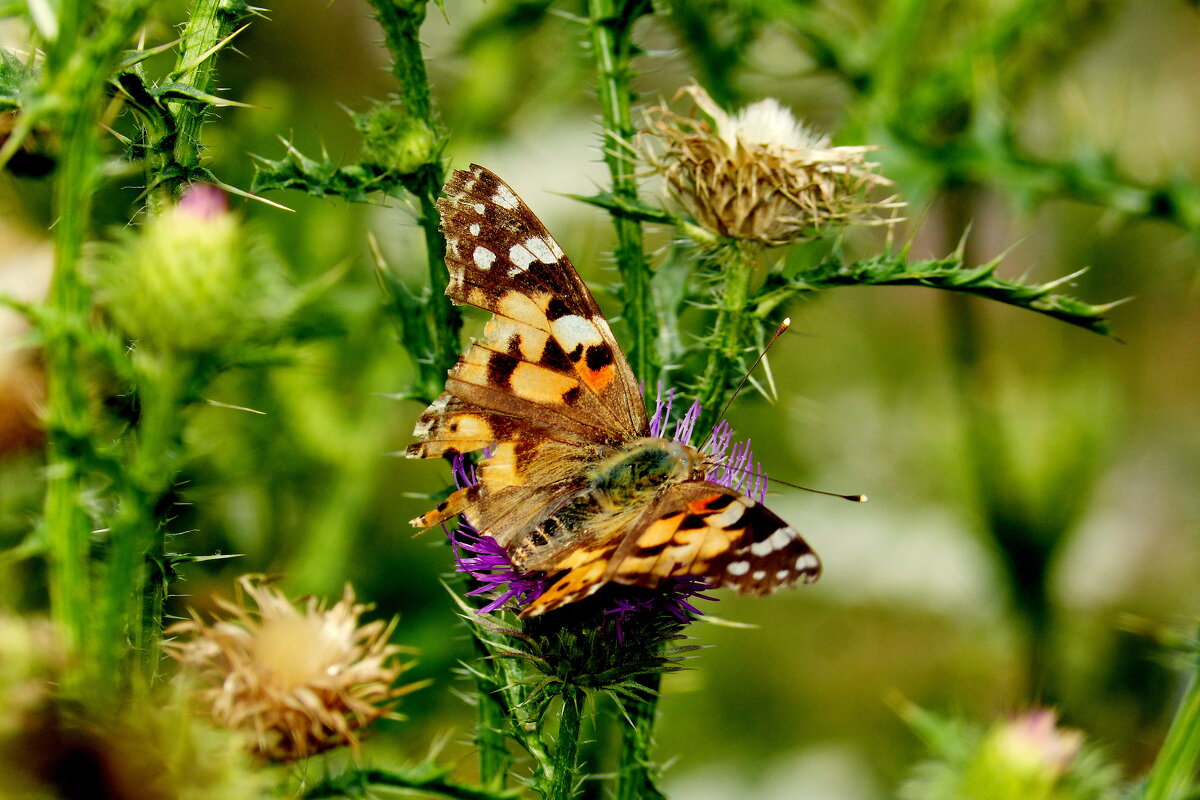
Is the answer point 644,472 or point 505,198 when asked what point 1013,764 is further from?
point 505,198

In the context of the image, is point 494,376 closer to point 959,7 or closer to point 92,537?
point 92,537

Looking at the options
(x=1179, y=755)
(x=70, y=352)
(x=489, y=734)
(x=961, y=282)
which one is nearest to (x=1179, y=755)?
(x=1179, y=755)

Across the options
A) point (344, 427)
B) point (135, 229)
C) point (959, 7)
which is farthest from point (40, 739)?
point (959, 7)

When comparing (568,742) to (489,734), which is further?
(489,734)

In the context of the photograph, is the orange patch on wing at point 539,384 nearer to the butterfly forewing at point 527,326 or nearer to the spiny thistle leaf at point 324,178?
the butterfly forewing at point 527,326

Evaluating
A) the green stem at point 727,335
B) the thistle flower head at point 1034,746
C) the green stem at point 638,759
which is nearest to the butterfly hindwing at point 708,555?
the green stem at point 638,759
